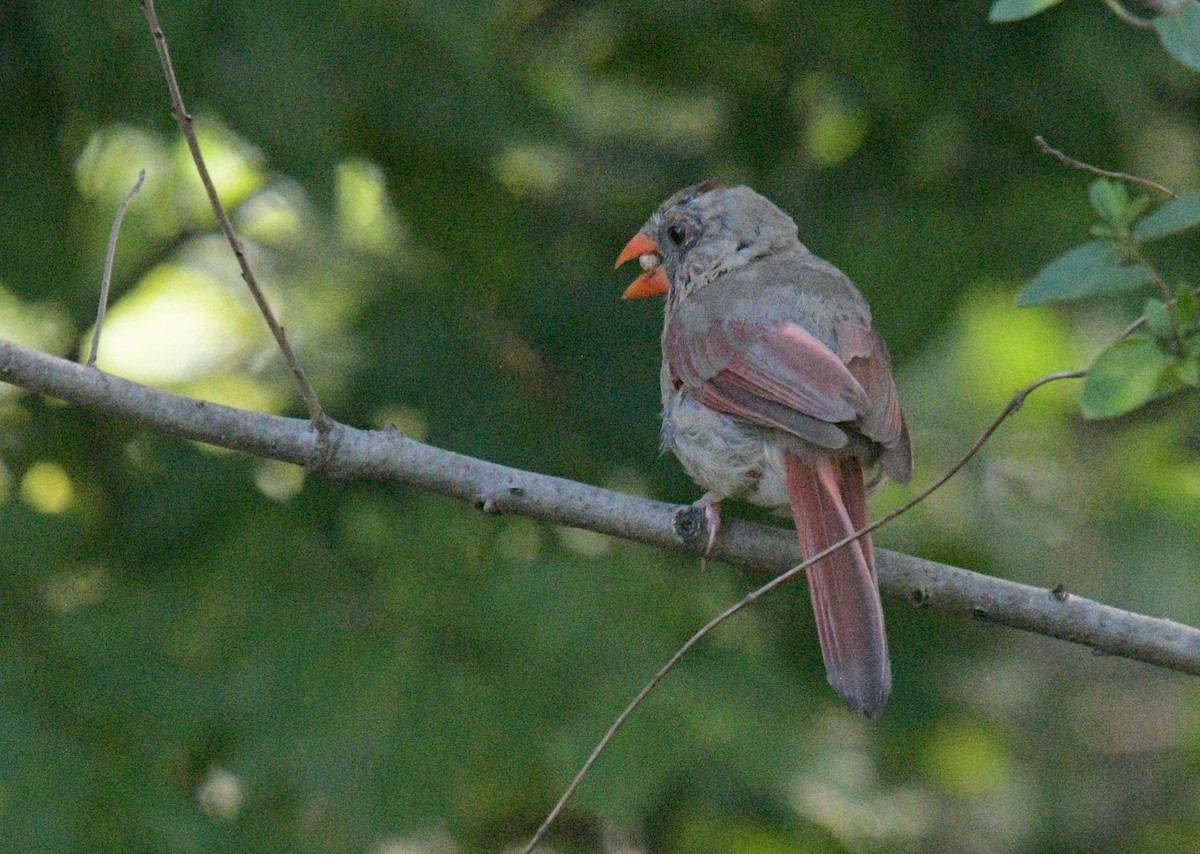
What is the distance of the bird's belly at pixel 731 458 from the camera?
3.37m

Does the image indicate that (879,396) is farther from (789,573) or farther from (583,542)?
(583,542)

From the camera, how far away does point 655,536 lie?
2.97m

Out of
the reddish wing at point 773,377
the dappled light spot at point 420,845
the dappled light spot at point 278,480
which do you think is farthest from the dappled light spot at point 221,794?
the reddish wing at point 773,377

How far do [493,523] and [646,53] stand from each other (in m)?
2.03

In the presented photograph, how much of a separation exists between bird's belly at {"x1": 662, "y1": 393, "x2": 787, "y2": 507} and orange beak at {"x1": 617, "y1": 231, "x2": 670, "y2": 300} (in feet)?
2.77

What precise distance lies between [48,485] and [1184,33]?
3.65 meters

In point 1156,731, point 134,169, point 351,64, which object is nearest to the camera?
point 351,64

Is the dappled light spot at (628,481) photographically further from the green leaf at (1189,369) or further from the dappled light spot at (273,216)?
the green leaf at (1189,369)

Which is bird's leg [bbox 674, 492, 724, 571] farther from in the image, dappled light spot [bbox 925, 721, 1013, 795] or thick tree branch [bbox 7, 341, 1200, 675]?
dappled light spot [bbox 925, 721, 1013, 795]

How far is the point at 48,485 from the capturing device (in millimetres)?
4605

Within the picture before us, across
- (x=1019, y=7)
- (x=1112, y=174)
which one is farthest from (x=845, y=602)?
(x=1019, y=7)

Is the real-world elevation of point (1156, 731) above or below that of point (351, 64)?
below

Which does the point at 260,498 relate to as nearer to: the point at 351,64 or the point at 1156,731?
the point at 351,64

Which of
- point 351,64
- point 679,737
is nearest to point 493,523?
point 679,737
